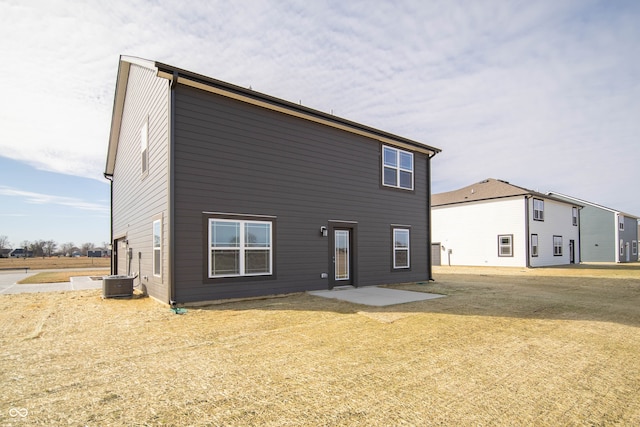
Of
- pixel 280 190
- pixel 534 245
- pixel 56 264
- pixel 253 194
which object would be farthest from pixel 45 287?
pixel 534 245

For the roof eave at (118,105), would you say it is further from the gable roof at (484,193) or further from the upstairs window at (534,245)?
the upstairs window at (534,245)

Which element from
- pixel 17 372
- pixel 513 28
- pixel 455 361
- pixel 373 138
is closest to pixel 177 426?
pixel 17 372

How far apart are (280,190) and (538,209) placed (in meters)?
22.7

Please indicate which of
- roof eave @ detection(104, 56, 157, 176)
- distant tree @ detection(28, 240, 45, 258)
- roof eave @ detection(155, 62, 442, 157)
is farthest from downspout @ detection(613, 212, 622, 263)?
distant tree @ detection(28, 240, 45, 258)

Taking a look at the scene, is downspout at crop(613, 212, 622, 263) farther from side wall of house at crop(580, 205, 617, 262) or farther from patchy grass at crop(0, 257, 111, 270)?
patchy grass at crop(0, 257, 111, 270)

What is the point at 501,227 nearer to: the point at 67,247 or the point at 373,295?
the point at 373,295

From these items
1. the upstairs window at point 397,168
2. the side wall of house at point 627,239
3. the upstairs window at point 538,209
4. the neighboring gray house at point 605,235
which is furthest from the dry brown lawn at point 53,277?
the side wall of house at point 627,239

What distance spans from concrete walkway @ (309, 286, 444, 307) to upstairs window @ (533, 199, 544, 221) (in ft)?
61.0

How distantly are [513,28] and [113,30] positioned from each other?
440 inches

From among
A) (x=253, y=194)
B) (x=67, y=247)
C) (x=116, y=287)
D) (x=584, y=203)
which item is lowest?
(x=67, y=247)

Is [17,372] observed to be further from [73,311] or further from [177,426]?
[73,311]

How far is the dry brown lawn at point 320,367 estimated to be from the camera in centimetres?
295

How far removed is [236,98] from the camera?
8.93m

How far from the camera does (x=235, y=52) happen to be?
1037cm
